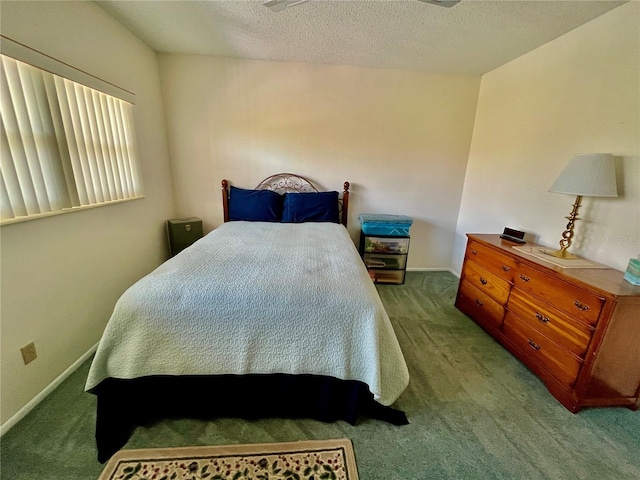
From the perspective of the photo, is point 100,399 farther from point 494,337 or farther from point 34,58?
point 494,337

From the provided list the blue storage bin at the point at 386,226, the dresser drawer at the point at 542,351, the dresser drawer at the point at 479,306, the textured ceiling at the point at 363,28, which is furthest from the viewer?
the blue storage bin at the point at 386,226

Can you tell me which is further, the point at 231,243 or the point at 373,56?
the point at 373,56

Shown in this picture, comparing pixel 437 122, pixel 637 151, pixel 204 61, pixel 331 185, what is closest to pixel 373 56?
pixel 437 122

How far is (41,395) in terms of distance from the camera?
4.91 ft

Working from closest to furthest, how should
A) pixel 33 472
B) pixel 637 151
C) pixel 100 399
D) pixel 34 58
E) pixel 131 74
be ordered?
pixel 33 472, pixel 100 399, pixel 34 58, pixel 637 151, pixel 131 74

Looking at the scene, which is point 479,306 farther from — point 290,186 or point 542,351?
point 290,186

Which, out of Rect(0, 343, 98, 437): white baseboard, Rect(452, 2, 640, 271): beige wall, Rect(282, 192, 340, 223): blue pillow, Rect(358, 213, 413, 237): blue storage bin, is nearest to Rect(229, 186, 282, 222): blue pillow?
Rect(282, 192, 340, 223): blue pillow

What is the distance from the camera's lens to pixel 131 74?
2352mm

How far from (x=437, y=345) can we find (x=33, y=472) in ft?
7.96

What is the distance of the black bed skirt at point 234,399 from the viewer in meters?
1.31

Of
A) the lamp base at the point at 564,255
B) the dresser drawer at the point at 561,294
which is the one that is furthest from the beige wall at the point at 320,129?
the dresser drawer at the point at 561,294

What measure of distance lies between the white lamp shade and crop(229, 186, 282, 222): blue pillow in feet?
8.34

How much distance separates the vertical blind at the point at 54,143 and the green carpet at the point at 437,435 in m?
1.14

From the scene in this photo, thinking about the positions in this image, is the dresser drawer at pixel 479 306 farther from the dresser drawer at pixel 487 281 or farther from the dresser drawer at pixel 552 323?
the dresser drawer at pixel 552 323
